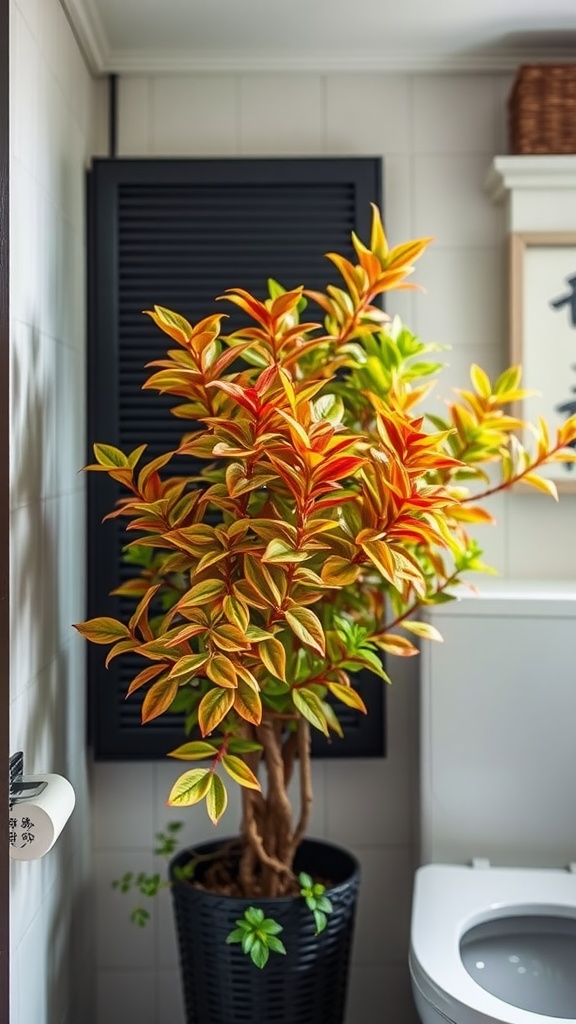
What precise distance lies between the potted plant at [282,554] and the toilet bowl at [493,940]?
0.54 ft

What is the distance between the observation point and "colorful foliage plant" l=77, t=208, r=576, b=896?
4.66 feet

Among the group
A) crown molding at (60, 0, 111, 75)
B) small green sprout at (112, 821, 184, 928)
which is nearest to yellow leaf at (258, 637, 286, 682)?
small green sprout at (112, 821, 184, 928)

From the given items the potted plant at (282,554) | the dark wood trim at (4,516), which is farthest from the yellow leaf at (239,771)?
the dark wood trim at (4,516)

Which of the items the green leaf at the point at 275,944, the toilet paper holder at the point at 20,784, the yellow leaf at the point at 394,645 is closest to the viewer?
the toilet paper holder at the point at 20,784

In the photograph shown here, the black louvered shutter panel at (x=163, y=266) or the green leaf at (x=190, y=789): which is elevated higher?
the black louvered shutter panel at (x=163, y=266)

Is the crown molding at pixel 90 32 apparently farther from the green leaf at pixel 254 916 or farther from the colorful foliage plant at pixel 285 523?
the green leaf at pixel 254 916

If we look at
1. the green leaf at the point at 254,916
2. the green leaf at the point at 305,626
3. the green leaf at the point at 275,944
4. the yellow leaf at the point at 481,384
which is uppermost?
the yellow leaf at the point at 481,384

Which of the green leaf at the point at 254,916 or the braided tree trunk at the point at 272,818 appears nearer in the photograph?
the green leaf at the point at 254,916

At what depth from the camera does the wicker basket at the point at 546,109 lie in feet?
6.39

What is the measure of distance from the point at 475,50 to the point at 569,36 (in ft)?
0.57

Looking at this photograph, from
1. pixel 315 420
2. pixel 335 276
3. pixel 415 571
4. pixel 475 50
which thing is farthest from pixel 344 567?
pixel 475 50

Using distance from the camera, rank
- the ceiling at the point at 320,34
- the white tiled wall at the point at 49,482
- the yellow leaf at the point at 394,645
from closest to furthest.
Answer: the white tiled wall at the point at 49,482
the yellow leaf at the point at 394,645
the ceiling at the point at 320,34

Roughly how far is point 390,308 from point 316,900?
111 centimetres

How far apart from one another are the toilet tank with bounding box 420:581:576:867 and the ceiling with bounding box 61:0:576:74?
1.04 metres
